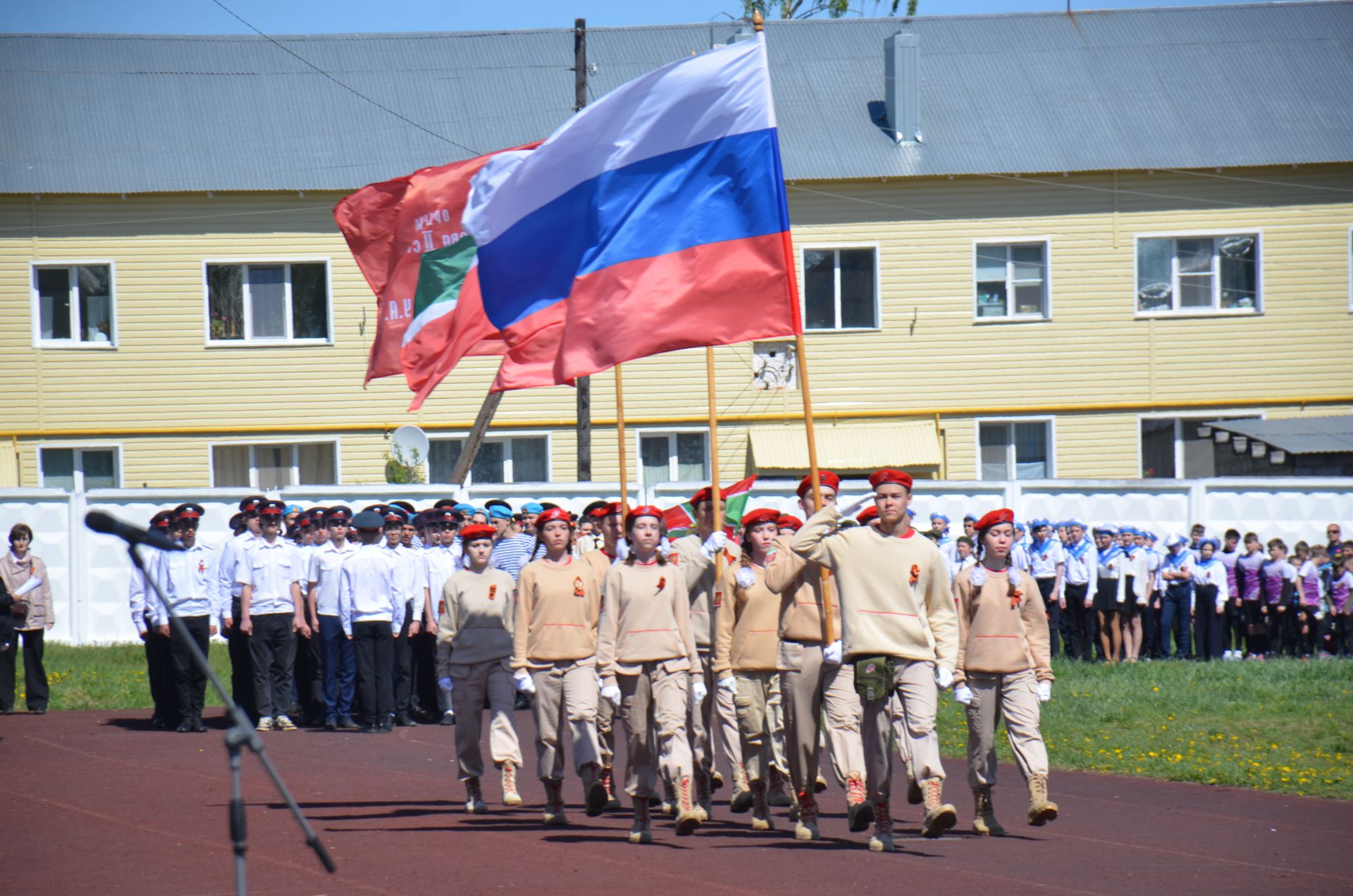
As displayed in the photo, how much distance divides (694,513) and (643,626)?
2.17 meters

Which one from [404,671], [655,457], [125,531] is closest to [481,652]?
[404,671]

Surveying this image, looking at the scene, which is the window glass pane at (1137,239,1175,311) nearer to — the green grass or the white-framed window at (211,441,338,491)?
the green grass

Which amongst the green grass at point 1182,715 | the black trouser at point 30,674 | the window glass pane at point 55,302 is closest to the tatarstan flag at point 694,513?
the green grass at point 1182,715

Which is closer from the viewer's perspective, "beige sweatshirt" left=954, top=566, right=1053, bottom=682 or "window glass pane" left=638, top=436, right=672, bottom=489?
"beige sweatshirt" left=954, top=566, right=1053, bottom=682

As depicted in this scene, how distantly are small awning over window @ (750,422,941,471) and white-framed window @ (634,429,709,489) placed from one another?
1.18m

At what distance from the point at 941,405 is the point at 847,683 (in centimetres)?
1899

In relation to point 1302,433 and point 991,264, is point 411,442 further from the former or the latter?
point 1302,433

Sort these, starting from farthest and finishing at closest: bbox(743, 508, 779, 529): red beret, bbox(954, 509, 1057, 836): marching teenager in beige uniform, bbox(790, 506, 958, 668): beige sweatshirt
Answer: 1. bbox(743, 508, 779, 529): red beret
2. bbox(954, 509, 1057, 836): marching teenager in beige uniform
3. bbox(790, 506, 958, 668): beige sweatshirt

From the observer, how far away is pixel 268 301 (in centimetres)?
2827

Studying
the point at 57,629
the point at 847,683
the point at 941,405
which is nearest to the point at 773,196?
the point at 847,683

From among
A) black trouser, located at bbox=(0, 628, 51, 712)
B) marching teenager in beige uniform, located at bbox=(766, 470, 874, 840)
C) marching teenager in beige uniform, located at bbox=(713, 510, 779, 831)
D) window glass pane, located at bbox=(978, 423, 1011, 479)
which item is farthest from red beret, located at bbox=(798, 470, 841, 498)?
window glass pane, located at bbox=(978, 423, 1011, 479)

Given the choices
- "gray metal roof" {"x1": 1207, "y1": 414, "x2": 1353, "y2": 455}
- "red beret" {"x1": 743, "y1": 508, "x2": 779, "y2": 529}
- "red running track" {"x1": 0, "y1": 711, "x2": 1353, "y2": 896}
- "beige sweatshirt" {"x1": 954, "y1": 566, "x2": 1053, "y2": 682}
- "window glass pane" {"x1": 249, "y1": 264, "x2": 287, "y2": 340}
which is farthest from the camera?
"window glass pane" {"x1": 249, "y1": 264, "x2": 287, "y2": 340}

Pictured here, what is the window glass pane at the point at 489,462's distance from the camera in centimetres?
2838

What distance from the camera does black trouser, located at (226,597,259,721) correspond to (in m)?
15.8
